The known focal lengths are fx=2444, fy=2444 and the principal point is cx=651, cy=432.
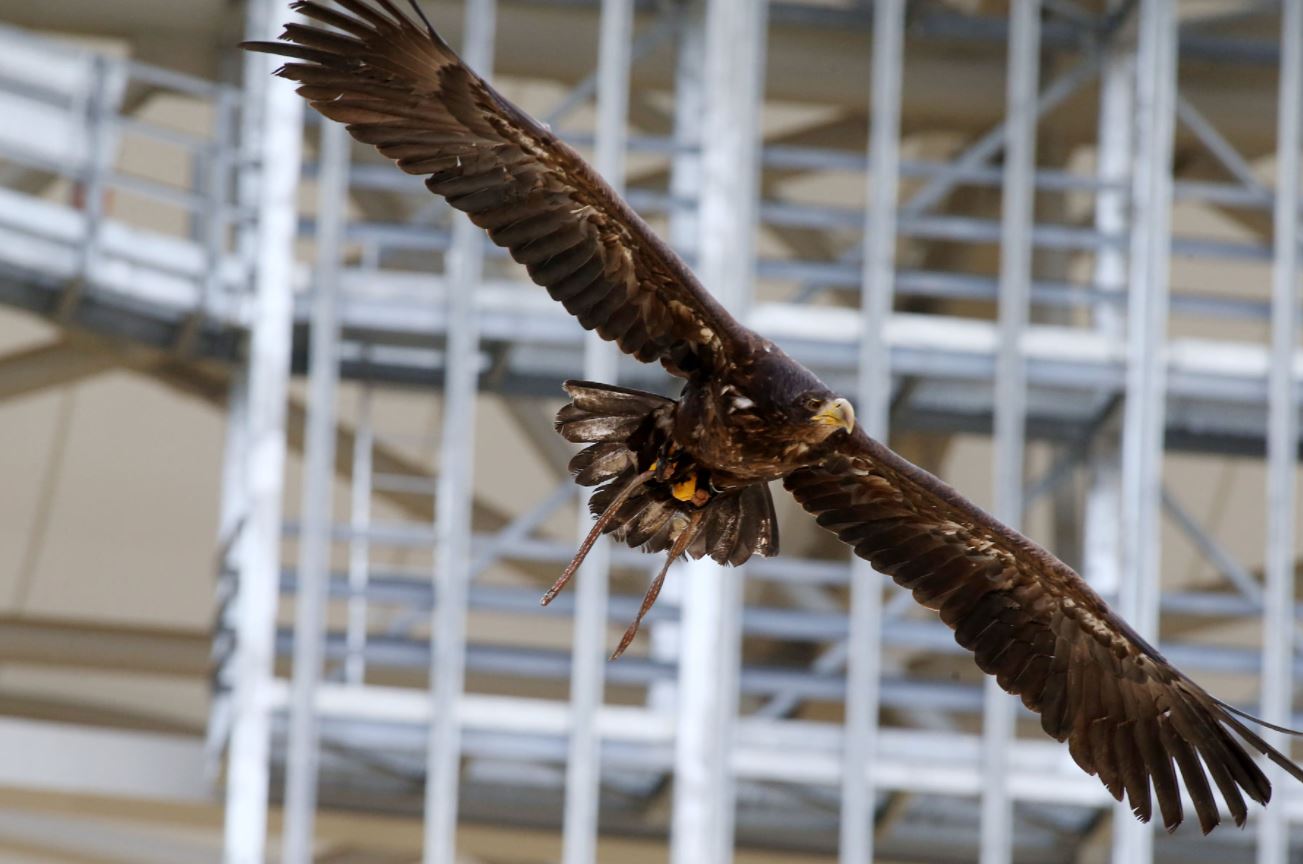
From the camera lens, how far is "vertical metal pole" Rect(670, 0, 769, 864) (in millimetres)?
9070

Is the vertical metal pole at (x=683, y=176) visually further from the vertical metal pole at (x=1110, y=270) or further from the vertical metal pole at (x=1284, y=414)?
the vertical metal pole at (x=1284, y=414)

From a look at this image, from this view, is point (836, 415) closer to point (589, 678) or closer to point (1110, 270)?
point (589, 678)

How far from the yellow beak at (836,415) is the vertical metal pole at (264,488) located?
3838 mm

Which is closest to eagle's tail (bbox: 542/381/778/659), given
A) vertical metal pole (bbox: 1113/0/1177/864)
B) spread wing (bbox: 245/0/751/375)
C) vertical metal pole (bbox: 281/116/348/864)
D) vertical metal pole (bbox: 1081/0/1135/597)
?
spread wing (bbox: 245/0/751/375)

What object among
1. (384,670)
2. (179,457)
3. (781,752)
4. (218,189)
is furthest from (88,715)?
(781,752)

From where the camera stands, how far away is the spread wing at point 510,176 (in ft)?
18.9

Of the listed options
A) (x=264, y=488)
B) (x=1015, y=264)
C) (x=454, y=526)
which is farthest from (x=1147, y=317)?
(x=264, y=488)

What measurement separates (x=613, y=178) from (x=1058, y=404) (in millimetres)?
2018

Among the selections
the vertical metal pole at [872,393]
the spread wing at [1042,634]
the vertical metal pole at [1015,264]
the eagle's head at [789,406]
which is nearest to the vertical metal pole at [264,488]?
the vertical metal pole at [872,393]

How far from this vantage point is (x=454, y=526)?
9102 millimetres

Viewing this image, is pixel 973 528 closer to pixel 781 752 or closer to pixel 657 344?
pixel 657 344

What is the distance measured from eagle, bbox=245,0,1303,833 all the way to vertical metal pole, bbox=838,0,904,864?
8.07 feet

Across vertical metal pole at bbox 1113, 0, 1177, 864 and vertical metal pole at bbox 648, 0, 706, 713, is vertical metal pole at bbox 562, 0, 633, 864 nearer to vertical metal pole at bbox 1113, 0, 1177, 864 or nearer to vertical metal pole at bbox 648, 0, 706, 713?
vertical metal pole at bbox 648, 0, 706, 713

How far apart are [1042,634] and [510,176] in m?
1.99
